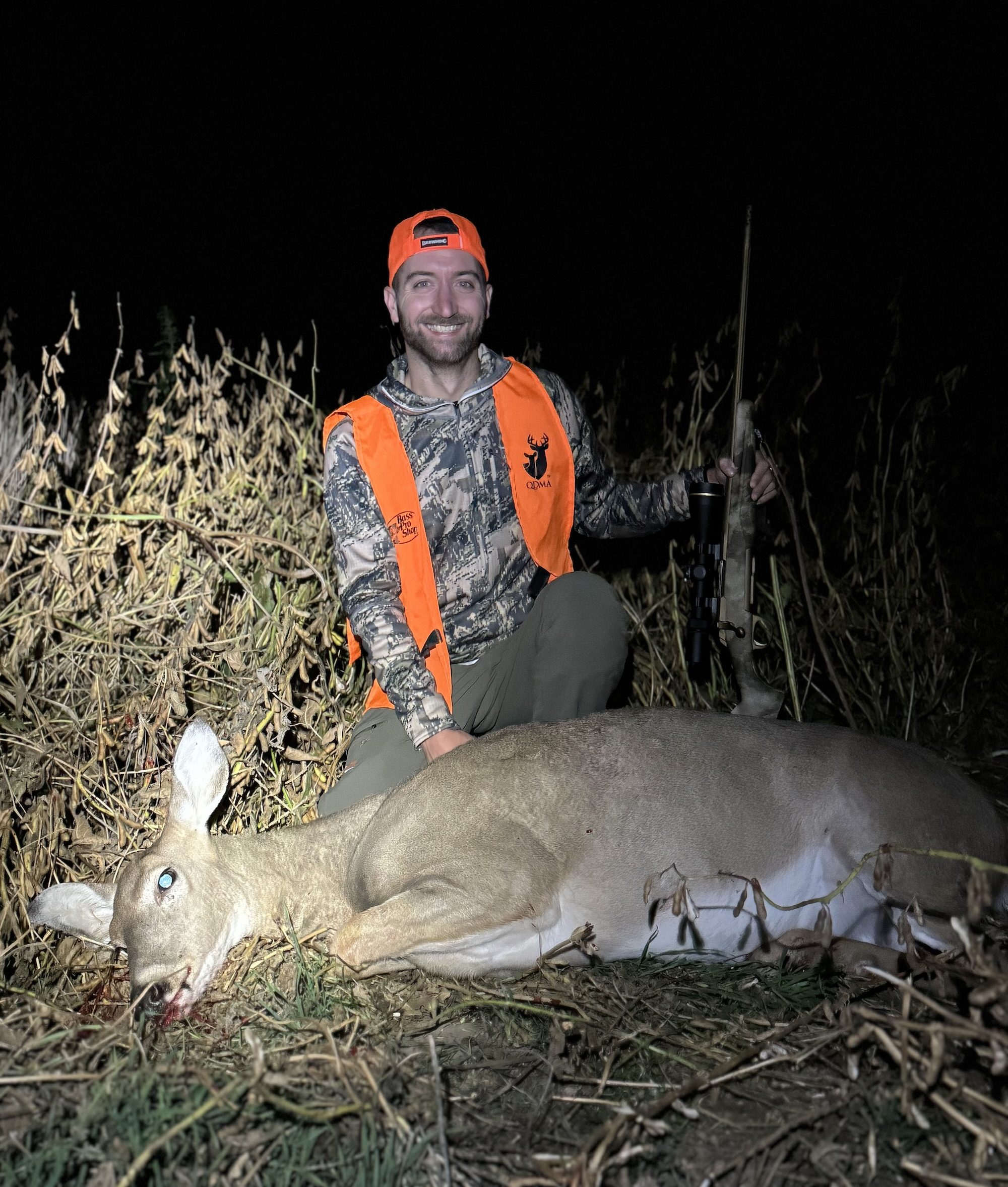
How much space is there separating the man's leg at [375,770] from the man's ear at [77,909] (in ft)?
3.10

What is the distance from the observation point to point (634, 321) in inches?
537

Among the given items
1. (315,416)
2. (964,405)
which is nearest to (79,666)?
(315,416)

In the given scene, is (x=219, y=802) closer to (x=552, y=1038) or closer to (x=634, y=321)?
(x=552, y=1038)

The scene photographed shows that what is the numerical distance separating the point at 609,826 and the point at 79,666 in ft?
7.32

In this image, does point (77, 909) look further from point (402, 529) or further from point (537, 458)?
point (537, 458)

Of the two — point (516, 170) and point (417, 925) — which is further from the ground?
point (516, 170)

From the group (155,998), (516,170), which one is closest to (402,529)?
(155,998)

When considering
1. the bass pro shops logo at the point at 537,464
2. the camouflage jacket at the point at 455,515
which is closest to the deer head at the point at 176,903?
the camouflage jacket at the point at 455,515

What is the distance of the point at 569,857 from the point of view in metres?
3.56

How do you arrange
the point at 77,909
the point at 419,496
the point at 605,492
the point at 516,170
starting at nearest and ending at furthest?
the point at 77,909
the point at 419,496
the point at 605,492
the point at 516,170

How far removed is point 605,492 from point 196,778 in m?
2.41

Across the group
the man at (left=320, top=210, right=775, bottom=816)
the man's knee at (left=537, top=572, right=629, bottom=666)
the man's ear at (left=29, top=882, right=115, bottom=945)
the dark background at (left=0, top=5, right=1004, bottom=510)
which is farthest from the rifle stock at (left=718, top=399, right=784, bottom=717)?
the dark background at (left=0, top=5, right=1004, bottom=510)

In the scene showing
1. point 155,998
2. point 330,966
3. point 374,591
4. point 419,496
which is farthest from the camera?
point 419,496

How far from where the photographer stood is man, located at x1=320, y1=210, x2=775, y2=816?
4.55 meters
